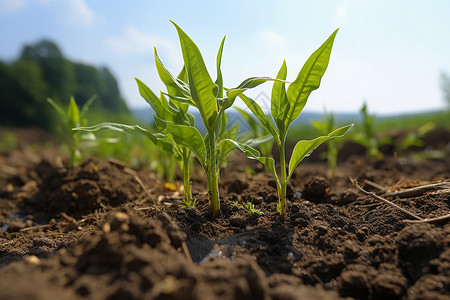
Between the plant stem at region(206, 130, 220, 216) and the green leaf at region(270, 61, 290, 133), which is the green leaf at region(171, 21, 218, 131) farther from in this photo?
the green leaf at region(270, 61, 290, 133)

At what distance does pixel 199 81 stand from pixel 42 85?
1685 cm

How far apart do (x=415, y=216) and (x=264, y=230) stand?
0.76 m

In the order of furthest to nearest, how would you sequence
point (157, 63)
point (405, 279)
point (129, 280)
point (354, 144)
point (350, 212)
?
point (354, 144), point (350, 212), point (157, 63), point (405, 279), point (129, 280)

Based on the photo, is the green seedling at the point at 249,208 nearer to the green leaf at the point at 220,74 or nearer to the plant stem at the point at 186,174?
the plant stem at the point at 186,174

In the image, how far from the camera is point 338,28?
1.56 metres

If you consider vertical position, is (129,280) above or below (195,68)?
below

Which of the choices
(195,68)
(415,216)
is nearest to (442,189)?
(415,216)

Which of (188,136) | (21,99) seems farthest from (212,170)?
(21,99)

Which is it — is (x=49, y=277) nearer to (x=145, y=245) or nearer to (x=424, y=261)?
(x=145, y=245)

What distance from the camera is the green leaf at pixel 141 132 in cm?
165

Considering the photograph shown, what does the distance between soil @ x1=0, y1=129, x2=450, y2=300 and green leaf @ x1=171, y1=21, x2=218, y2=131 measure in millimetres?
555

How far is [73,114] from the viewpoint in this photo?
9.62 ft

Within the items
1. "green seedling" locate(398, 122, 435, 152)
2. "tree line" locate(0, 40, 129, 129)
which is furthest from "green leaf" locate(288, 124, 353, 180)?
"tree line" locate(0, 40, 129, 129)

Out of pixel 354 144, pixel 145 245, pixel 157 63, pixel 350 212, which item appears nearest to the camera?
pixel 145 245
